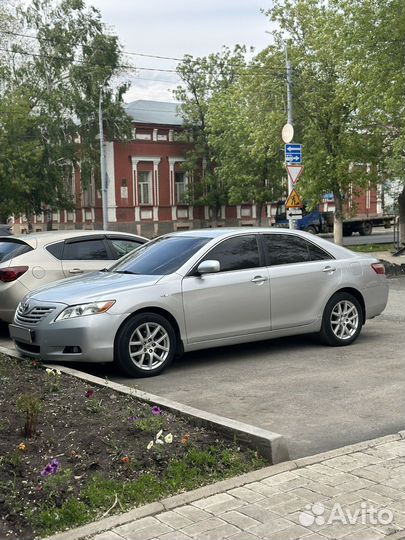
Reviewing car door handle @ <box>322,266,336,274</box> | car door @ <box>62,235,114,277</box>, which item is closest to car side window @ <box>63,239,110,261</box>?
car door @ <box>62,235,114,277</box>

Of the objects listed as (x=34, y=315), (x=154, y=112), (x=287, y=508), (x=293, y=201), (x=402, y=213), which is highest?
(x=154, y=112)

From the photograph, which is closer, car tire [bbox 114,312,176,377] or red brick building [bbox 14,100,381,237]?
car tire [bbox 114,312,176,377]

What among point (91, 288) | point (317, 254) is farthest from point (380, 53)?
point (91, 288)

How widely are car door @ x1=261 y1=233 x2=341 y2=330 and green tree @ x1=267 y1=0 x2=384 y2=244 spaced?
15.8m

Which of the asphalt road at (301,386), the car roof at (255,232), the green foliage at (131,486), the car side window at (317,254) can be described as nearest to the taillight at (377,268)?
the car roof at (255,232)

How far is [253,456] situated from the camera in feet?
15.6

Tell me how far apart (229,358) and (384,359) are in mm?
1803

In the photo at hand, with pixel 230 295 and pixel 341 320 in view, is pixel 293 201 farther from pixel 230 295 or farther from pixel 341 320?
pixel 230 295

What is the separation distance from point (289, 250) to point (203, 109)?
4112cm

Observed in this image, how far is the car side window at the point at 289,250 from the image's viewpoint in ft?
27.7

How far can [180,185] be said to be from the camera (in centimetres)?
5119

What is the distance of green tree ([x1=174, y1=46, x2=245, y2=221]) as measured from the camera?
4628 centimetres

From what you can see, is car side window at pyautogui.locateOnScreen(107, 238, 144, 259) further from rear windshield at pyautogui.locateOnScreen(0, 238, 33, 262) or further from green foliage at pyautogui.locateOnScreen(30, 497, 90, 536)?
green foliage at pyautogui.locateOnScreen(30, 497, 90, 536)

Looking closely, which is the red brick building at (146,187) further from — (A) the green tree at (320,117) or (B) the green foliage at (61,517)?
(B) the green foliage at (61,517)
